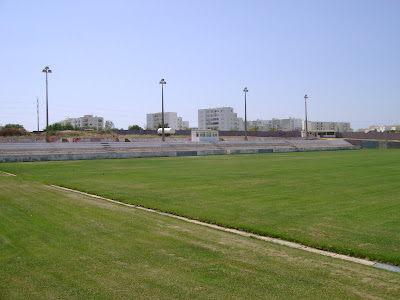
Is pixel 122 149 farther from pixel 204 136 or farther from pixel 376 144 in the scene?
pixel 376 144

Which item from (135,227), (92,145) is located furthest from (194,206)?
(92,145)

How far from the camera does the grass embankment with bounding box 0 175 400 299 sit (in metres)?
5.58

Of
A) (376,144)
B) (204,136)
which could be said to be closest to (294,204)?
(204,136)

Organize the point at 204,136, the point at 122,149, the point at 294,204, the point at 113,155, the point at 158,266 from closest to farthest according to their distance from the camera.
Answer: the point at 158,266 → the point at 294,204 → the point at 113,155 → the point at 122,149 → the point at 204,136

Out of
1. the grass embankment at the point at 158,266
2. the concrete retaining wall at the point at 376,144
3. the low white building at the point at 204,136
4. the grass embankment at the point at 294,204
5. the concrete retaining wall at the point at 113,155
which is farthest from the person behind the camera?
the concrete retaining wall at the point at 376,144

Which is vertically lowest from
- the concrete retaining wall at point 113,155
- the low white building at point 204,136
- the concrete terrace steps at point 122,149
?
the concrete retaining wall at point 113,155

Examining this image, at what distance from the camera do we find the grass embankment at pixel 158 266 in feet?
18.3

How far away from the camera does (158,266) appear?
21.9ft

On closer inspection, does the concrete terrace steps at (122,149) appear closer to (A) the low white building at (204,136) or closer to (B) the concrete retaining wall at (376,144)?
(A) the low white building at (204,136)

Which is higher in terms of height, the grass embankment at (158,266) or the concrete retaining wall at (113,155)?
the concrete retaining wall at (113,155)

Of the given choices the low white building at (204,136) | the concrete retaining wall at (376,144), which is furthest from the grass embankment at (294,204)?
the concrete retaining wall at (376,144)

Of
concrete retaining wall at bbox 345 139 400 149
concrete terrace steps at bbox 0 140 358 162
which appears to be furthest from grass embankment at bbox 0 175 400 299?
concrete retaining wall at bbox 345 139 400 149

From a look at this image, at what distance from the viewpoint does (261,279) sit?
6082 mm

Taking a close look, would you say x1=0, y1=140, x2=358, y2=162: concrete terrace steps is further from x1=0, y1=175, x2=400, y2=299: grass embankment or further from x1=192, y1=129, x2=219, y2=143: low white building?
x1=0, y1=175, x2=400, y2=299: grass embankment
